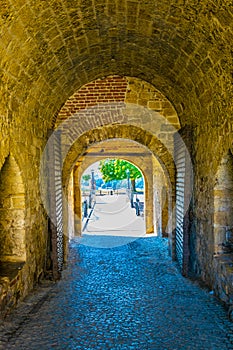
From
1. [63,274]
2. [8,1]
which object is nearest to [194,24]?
[8,1]

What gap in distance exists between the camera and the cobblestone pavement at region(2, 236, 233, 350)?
3516 mm

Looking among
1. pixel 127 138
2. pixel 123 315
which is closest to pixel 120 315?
pixel 123 315

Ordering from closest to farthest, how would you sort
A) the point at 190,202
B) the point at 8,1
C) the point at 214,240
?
the point at 8,1
the point at 214,240
the point at 190,202

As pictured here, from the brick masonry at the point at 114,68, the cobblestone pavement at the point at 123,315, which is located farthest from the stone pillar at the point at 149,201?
the brick masonry at the point at 114,68

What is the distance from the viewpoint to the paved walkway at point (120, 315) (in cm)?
351

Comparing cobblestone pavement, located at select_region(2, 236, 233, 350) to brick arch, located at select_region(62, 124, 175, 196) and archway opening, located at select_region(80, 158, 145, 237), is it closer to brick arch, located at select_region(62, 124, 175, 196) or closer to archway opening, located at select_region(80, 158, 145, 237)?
brick arch, located at select_region(62, 124, 175, 196)

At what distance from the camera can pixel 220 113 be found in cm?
427

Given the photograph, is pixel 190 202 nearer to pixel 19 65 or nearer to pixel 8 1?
pixel 19 65

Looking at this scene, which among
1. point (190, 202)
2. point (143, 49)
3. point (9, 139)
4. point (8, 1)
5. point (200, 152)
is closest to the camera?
point (8, 1)

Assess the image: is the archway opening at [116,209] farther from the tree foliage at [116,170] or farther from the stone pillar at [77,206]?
the stone pillar at [77,206]

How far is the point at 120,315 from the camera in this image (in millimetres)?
4305

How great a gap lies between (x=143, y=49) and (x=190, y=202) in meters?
2.65

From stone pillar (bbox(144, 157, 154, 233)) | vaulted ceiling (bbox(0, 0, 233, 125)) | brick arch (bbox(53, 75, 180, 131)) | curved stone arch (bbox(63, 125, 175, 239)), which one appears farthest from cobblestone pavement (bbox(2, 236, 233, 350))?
stone pillar (bbox(144, 157, 154, 233))

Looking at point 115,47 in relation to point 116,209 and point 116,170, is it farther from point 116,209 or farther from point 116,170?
point 116,170
